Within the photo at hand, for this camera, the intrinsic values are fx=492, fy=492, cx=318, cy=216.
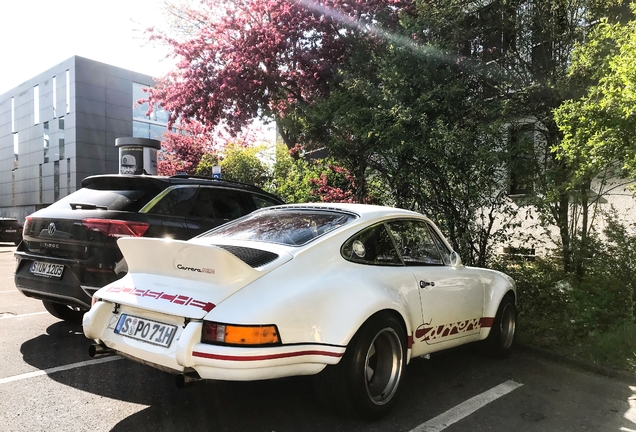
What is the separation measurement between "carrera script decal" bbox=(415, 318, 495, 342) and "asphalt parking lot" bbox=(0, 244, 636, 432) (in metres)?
0.46

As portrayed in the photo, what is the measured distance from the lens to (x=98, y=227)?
15.8 ft

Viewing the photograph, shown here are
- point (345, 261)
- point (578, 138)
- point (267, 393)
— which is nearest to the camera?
point (345, 261)

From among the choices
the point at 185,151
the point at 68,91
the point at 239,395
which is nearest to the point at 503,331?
the point at 239,395

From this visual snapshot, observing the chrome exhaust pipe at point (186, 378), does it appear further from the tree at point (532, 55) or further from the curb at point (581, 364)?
the tree at point (532, 55)

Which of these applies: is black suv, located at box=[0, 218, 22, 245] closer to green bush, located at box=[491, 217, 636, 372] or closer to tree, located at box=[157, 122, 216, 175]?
tree, located at box=[157, 122, 216, 175]

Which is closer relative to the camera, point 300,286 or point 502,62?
point 300,286

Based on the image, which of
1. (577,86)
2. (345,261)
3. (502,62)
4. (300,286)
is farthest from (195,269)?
(502,62)

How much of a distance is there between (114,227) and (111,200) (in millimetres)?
463

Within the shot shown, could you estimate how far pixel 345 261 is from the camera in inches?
138

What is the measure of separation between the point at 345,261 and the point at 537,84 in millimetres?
5543

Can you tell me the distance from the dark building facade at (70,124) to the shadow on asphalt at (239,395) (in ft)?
117

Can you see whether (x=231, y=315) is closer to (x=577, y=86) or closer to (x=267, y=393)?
(x=267, y=393)

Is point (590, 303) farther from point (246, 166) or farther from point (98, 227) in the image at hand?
point (246, 166)

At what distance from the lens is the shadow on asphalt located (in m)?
3.33
